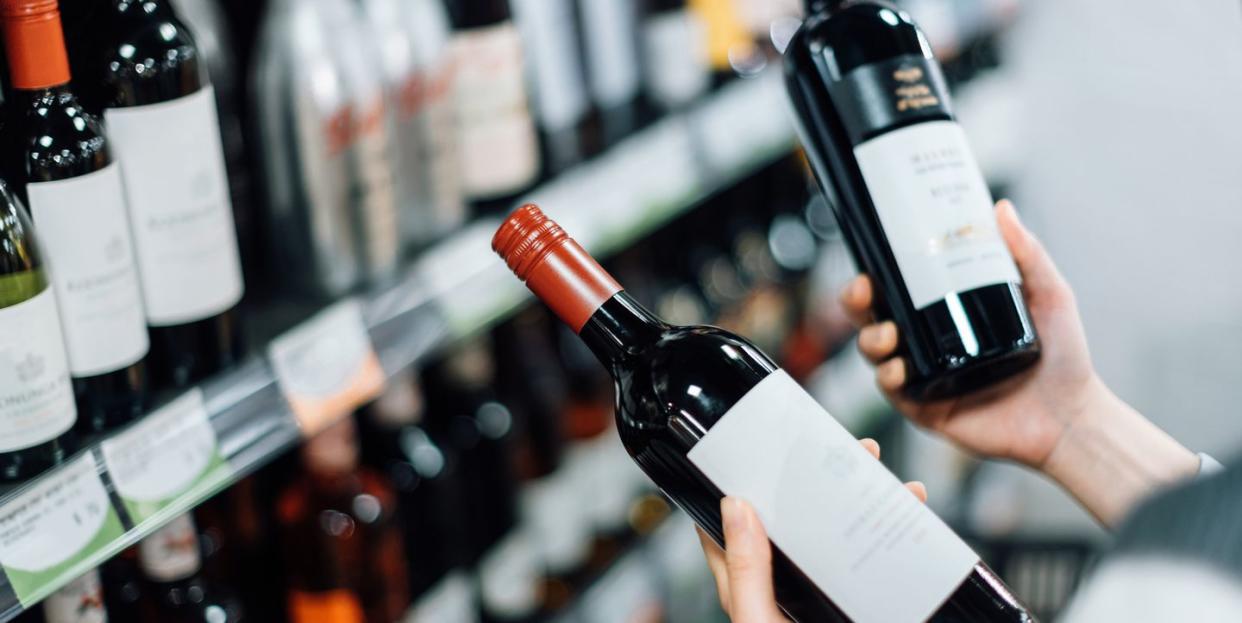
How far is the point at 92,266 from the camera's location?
82 cm

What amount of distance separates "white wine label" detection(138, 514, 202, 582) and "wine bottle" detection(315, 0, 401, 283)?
29 cm

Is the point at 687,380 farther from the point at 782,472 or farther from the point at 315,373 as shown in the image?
the point at 315,373

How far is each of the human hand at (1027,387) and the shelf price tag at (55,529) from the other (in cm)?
63

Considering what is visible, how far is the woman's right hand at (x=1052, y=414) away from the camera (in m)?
1.09

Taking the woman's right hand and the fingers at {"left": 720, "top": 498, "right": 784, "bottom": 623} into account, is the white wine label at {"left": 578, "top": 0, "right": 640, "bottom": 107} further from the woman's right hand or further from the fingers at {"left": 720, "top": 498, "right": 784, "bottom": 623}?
the fingers at {"left": 720, "top": 498, "right": 784, "bottom": 623}

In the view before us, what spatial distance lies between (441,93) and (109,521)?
1.87ft

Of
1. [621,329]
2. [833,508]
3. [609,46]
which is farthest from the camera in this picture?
[609,46]

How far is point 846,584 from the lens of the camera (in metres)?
0.73

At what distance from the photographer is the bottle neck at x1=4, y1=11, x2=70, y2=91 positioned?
756 mm

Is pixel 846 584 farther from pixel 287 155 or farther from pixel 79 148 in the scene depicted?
pixel 287 155

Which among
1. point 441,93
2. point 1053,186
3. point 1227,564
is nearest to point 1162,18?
point 1053,186

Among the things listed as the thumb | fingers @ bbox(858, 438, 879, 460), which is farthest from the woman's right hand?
fingers @ bbox(858, 438, 879, 460)

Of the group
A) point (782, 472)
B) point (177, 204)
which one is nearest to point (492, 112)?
point (177, 204)

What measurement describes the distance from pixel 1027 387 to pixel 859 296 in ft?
0.73
